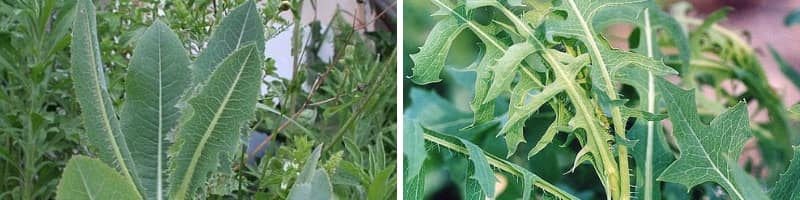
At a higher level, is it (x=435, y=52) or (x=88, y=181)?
(x=435, y=52)

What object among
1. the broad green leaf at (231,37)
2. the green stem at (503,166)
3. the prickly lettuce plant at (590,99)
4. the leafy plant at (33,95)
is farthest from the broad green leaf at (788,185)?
the leafy plant at (33,95)

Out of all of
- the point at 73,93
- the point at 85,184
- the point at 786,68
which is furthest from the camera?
the point at 73,93

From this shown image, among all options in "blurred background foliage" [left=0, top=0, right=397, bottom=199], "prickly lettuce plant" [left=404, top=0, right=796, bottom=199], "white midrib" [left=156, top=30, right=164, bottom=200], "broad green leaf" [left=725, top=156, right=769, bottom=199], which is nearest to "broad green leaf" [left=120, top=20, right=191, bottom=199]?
"white midrib" [left=156, top=30, right=164, bottom=200]

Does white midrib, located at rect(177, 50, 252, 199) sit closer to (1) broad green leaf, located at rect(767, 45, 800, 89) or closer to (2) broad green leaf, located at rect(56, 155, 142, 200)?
(2) broad green leaf, located at rect(56, 155, 142, 200)

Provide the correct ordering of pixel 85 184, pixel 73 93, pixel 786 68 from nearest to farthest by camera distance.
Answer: pixel 85 184 < pixel 786 68 < pixel 73 93

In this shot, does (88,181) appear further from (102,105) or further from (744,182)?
(744,182)

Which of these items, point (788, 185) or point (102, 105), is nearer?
point (102, 105)

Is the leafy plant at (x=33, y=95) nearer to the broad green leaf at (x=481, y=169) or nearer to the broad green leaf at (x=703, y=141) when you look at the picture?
the broad green leaf at (x=481, y=169)

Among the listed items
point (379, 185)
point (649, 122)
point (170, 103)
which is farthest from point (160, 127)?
point (649, 122)
